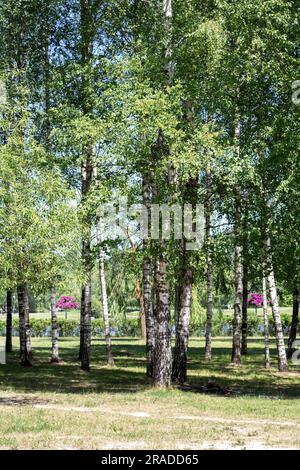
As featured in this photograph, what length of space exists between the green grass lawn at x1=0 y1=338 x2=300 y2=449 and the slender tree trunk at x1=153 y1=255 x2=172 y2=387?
450mm

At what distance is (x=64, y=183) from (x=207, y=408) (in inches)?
283

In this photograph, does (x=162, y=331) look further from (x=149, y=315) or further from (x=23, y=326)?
(x=23, y=326)

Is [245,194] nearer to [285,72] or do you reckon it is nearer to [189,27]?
[285,72]

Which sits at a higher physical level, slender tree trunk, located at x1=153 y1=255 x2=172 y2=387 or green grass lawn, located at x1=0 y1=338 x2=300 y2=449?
slender tree trunk, located at x1=153 y1=255 x2=172 y2=387

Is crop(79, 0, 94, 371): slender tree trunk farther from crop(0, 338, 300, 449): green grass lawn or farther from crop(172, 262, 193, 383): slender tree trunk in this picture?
crop(172, 262, 193, 383): slender tree trunk

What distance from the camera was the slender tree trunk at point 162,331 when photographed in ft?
65.2

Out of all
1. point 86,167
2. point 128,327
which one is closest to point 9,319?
point 86,167

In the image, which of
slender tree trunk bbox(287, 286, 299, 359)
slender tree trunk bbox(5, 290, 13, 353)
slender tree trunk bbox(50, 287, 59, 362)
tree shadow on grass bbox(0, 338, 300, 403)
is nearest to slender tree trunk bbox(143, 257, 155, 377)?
tree shadow on grass bbox(0, 338, 300, 403)

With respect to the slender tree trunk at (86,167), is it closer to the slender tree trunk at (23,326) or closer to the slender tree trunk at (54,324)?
the slender tree trunk at (54,324)

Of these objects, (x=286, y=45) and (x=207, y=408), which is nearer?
(x=207, y=408)

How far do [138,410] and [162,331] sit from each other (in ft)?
13.9

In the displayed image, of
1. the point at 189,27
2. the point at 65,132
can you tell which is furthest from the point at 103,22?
the point at 65,132

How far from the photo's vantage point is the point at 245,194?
65.0 feet

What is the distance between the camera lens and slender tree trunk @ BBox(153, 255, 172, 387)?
19859 mm
